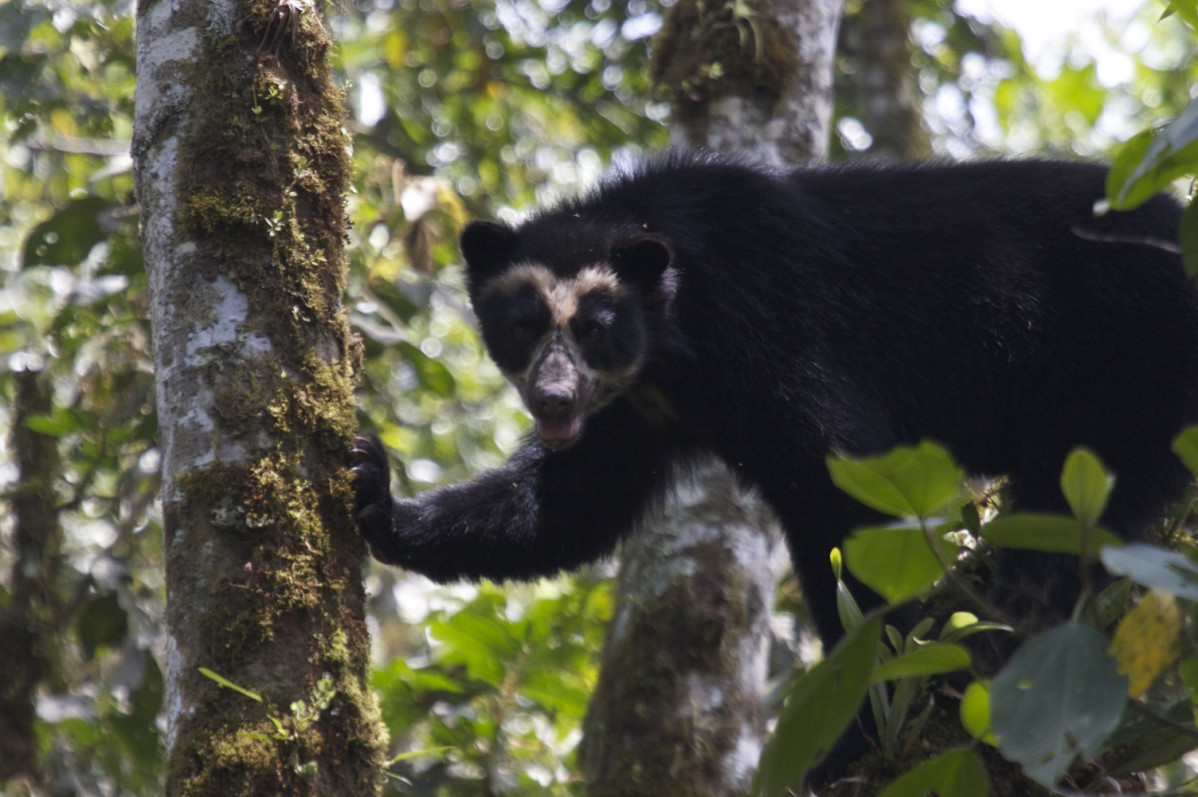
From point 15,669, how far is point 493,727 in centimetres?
226

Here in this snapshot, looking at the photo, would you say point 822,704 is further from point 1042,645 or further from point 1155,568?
point 1155,568

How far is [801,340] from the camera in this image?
4.35 metres

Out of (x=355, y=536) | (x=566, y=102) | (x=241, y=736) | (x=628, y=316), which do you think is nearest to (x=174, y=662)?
(x=241, y=736)

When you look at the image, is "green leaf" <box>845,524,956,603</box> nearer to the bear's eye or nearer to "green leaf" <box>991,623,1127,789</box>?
"green leaf" <box>991,623,1127,789</box>

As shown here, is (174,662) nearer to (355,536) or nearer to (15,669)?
(355,536)

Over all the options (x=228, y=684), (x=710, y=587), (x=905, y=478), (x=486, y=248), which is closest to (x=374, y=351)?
(x=486, y=248)

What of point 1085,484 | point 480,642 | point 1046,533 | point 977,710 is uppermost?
point 1085,484

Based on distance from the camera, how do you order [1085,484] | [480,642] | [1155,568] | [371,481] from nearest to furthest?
[1155,568], [1085,484], [371,481], [480,642]

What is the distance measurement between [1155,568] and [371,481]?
2.67 meters

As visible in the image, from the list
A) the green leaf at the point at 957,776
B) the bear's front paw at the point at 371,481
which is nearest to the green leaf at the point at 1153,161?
the green leaf at the point at 957,776

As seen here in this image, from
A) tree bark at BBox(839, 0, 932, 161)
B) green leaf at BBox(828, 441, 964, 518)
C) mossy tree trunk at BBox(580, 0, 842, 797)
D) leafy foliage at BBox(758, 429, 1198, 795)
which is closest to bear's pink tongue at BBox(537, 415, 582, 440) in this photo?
mossy tree trunk at BBox(580, 0, 842, 797)

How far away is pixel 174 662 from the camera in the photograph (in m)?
2.63

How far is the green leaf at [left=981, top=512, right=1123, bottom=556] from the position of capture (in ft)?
5.77

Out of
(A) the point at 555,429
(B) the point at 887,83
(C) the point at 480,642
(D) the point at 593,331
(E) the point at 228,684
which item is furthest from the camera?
(B) the point at 887,83
